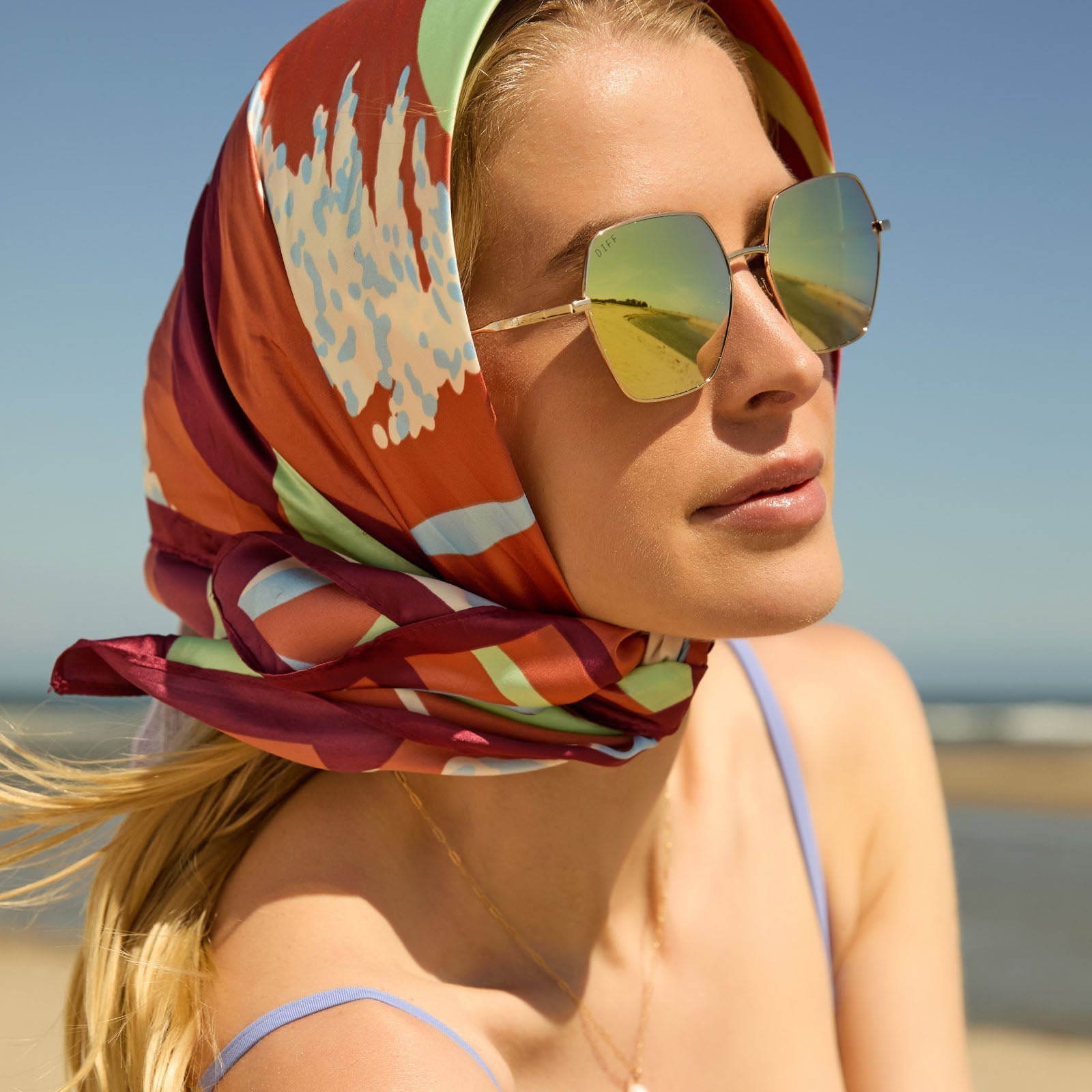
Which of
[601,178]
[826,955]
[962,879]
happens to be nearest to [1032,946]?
[962,879]

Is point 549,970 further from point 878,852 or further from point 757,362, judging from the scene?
point 757,362

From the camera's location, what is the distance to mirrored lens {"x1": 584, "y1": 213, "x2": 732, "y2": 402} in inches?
55.3

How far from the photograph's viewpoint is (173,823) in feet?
5.85

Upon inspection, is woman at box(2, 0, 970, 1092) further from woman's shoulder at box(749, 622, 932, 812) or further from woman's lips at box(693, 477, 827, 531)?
woman's shoulder at box(749, 622, 932, 812)

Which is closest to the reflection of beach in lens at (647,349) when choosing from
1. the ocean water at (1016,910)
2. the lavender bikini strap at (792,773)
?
the lavender bikini strap at (792,773)

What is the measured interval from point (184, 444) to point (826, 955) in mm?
1498

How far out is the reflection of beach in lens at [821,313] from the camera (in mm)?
1574

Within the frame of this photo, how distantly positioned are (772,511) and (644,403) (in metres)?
0.23

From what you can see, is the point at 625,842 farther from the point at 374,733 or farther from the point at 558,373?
the point at 558,373

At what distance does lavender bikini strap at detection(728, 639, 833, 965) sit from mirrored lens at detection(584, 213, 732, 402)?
3.04 ft

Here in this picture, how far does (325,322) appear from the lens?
63.9 inches

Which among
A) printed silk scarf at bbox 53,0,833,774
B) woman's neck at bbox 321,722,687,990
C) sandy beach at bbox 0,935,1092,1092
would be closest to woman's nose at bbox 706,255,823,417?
printed silk scarf at bbox 53,0,833,774

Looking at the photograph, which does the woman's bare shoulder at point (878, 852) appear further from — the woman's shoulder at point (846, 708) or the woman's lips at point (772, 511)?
the woman's lips at point (772, 511)

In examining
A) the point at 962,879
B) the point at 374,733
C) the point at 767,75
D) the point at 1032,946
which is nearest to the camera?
the point at 374,733
